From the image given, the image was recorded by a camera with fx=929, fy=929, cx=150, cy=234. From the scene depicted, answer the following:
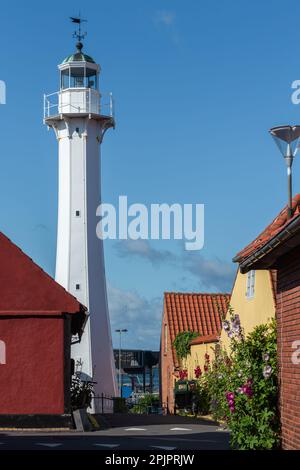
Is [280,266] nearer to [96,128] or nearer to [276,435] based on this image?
[276,435]

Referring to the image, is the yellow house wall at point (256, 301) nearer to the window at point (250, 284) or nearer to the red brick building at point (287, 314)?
the window at point (250, 284)

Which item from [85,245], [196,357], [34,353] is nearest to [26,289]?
[34,353]

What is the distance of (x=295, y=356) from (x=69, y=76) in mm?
31818

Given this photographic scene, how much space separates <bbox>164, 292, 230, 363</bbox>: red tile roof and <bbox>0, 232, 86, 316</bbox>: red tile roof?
1735 centimetres

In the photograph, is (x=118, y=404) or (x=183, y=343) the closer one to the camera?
(x=183, y=343)

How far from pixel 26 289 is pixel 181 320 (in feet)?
63.3

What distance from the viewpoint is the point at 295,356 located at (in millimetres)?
13258

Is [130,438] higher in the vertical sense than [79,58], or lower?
lower

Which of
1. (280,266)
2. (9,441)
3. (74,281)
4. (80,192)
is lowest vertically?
(9,441)

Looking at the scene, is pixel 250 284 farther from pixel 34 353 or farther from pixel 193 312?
pixel 193 312

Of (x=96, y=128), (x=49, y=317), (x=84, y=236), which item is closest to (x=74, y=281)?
(x=84, y=236)

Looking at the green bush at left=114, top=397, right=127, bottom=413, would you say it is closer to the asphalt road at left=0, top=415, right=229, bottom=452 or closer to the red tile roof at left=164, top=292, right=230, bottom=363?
the red tile roof at left=164, top=292, right=230, bottom=363

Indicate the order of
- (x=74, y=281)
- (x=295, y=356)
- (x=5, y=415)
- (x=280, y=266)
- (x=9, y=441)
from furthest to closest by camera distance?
(x=74, y=281)
(x=5, y=415)
(x=9, y=441)
(x=280, y=266)
(x=295, y=356)

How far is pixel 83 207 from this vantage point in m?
41.9
